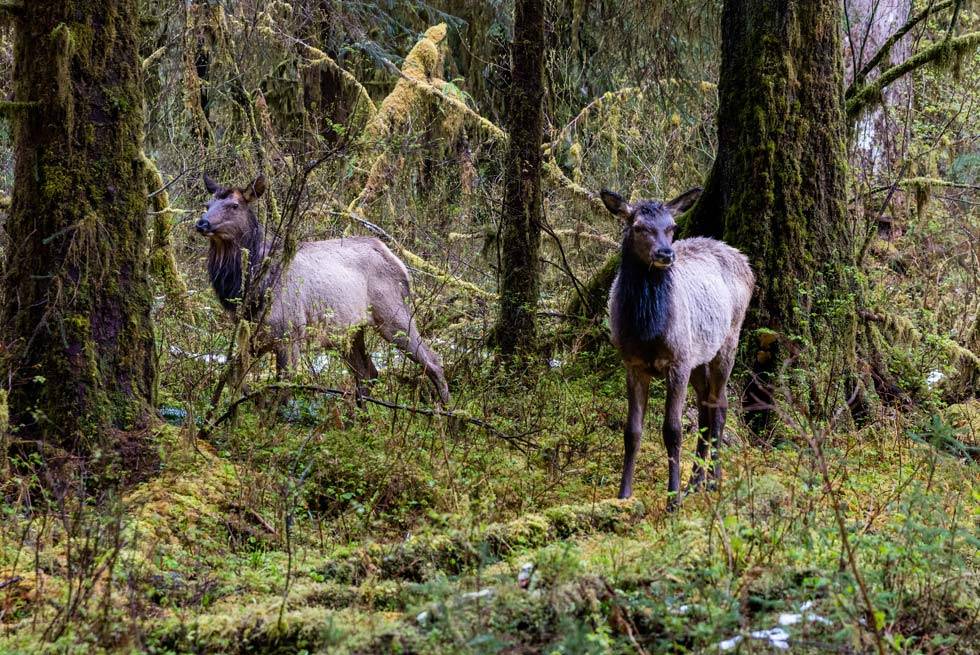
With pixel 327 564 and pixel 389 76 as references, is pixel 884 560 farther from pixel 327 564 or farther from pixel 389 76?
pixel 389 76

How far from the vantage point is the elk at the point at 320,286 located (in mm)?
9523

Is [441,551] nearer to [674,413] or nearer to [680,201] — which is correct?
[674,413]

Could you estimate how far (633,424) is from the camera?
7.59m

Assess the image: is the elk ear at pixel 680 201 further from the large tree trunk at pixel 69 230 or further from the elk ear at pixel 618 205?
the large tree trunk at pixel 69 230

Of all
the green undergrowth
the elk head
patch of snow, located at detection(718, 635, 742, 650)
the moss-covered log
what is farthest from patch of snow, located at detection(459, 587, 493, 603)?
the elk head

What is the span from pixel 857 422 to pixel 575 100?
10835 mm

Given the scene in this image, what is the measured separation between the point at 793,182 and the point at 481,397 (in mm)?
3531

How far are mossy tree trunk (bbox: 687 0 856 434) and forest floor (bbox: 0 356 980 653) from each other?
1833mm

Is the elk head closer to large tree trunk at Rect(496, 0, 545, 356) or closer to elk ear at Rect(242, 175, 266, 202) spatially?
large tree trunk at Rect(496, 0, 545, 356)

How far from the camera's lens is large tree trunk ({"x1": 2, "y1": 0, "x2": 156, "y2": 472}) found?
255 inches

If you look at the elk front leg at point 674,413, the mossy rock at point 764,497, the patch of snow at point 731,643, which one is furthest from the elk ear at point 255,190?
the patch of snow at point 731,643

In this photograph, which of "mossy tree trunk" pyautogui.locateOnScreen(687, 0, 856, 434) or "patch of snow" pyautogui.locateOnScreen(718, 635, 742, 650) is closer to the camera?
"patch of snow" pyautogui.locateOnScreen(718, 635, 742, 650)

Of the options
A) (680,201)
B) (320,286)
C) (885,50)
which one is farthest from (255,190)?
(885,50)

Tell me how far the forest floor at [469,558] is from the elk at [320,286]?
74.8 inches
